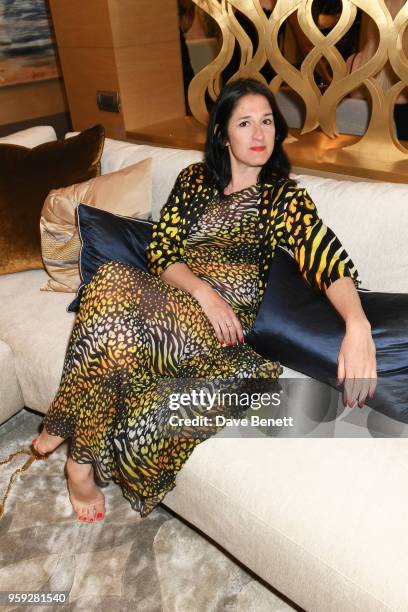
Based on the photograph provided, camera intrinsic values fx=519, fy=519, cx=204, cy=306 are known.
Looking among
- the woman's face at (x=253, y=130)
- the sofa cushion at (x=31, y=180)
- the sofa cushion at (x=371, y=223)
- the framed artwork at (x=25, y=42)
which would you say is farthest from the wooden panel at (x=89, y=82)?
the sofa cushion at (x=371, y=223)

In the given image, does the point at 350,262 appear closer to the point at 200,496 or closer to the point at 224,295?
the point at 224,295

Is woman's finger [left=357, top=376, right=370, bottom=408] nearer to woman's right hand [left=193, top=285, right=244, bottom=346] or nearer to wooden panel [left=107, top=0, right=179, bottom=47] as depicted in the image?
woman's right hand [left=193, top=285, right=244, bottom=346]

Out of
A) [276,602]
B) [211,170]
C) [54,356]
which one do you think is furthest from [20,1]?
[276,602]

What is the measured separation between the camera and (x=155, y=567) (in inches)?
54.4

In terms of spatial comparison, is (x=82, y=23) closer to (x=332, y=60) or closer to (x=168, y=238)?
(x=332, y=60)

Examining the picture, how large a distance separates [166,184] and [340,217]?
0.71 metres

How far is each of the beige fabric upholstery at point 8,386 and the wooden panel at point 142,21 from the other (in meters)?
1.75

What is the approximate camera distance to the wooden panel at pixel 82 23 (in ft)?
8.54

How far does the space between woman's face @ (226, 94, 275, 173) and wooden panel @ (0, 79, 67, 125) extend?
A: 8.03ft

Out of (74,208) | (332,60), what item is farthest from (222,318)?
(332,60)

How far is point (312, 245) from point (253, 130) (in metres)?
0.43

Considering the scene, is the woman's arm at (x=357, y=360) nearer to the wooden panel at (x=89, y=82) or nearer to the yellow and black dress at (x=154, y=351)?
the yellow and black dress at (x=154, y=351)

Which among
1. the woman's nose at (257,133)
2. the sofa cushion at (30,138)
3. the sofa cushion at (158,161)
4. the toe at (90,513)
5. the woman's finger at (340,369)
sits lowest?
the toe at (90,513)

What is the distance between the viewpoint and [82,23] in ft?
8.91
